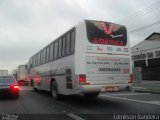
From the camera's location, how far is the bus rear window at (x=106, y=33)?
1330cm

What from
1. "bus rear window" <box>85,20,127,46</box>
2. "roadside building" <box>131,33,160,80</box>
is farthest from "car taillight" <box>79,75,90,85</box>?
"roadside building" <box>131,33,160,80</box>

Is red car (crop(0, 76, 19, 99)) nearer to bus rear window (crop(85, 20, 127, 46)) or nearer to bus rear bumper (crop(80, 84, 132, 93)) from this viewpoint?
bus rear bumper (crop(80, 84, 132, 93))

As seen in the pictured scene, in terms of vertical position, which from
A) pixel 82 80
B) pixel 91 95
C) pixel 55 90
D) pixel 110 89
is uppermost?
pixel 82 80

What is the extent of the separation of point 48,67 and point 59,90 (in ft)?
10.8

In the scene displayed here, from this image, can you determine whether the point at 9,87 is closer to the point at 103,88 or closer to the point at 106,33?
the point at 103,88

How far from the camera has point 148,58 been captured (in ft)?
164

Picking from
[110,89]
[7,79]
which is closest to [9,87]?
[7,79]

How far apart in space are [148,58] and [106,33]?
123 feet

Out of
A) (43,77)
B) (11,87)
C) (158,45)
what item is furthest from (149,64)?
(11,87)

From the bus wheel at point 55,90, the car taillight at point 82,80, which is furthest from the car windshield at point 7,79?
the car taillight at point 82,80

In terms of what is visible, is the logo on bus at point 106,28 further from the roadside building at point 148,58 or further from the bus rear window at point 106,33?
the roadside building at point 148,58

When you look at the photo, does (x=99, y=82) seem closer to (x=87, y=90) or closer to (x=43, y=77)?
(x=87, y=90)

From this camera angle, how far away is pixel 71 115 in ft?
34.9

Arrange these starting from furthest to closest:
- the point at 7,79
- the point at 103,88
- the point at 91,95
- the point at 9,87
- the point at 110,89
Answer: the point at 7,79 → the point at 9,87 → the point at 91,95 → the point at 110,89 → the point at 103,88
